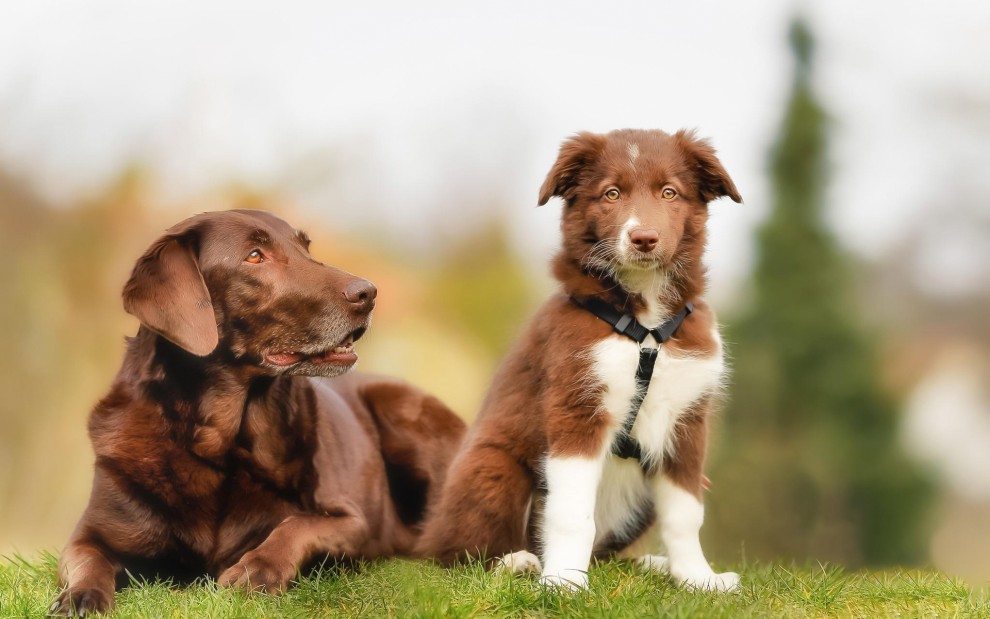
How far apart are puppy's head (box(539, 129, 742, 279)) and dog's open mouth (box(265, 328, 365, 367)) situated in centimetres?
101

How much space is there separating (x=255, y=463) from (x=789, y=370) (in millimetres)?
10645

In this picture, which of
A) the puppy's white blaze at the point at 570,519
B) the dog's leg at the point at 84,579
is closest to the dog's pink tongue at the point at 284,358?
the dog's leg at the point at 84,579

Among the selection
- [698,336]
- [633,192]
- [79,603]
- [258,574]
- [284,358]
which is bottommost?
[79,603]

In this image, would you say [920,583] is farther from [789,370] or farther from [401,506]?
[789,370]

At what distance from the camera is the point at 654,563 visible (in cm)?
474

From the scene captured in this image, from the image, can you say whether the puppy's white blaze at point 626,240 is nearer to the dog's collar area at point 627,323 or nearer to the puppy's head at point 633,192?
the puppy's head at point 633,192

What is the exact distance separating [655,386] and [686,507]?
517 millimetres

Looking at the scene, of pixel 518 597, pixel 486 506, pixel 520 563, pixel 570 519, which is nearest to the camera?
pixel 518 597

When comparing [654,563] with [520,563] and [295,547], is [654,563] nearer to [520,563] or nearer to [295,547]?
[520,563]

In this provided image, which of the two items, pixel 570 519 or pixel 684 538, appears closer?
pixel 570 519

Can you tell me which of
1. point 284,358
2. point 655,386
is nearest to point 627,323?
point 655,386

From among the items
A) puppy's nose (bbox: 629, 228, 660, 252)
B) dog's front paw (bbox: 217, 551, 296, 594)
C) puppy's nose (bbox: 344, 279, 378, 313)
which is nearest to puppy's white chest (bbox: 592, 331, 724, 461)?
puppy's nose (bbox: 629, 228, 660, 252)

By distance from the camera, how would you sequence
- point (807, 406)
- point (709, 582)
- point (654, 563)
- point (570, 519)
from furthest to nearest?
point (807, 406) < point (654, 563) < point (709, 582) < point (570, 519)

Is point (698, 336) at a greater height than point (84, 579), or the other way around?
point (698, 336)
